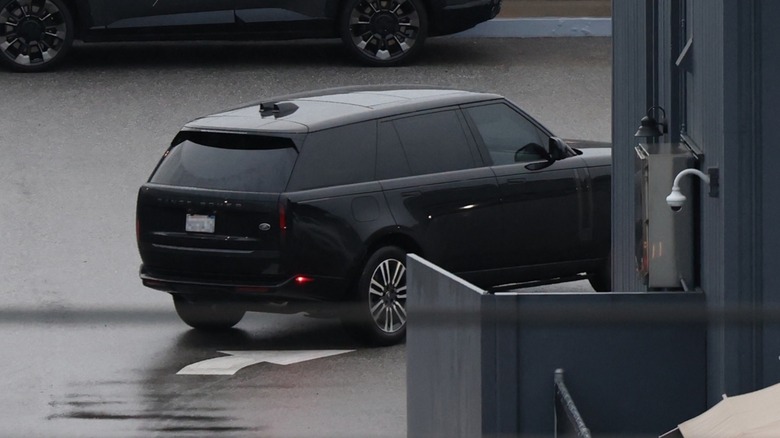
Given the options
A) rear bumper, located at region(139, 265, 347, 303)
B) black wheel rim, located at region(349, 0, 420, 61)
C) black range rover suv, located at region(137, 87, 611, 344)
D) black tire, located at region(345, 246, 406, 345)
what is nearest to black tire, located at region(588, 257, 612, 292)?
black range rover suv, located at region(137, 87, 611, 344)

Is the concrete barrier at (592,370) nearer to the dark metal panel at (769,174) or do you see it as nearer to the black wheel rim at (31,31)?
the dark metal panel at (769,174)

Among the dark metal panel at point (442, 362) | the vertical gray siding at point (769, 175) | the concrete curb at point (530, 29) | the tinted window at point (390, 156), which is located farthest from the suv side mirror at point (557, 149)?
the concrete curb at point (530, 29)

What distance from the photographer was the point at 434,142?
34.6 feet

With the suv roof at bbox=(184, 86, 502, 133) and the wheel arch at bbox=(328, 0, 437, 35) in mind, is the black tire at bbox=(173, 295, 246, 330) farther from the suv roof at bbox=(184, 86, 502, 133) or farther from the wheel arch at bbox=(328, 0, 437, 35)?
the wheel arch at bbox=(328, 0, 437, 35)

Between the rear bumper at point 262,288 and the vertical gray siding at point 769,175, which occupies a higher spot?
the vertical gray siding at point 769,175

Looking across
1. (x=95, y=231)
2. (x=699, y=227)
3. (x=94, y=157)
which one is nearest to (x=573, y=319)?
(x=699, y=227)

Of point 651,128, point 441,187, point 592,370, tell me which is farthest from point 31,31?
point 592,370

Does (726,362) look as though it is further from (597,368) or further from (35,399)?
(35,399)

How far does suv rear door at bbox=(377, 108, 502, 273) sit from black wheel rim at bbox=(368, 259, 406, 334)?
0.29m

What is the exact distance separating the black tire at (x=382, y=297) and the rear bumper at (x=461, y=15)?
6507 millimetres

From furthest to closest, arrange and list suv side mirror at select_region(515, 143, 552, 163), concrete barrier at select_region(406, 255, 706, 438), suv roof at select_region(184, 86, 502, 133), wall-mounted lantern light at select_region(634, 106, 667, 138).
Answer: suv side mirror at select_region(515, 143, 552, 163)
suv roof at select_region(184, 86, 502, 133)
wall-mounted lantern light at select_region(634, 106, 667, 138)
concrete barrier at select_region(406, 255, 706, 438)

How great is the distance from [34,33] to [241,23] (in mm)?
2149

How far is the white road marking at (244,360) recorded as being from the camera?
31.4ft

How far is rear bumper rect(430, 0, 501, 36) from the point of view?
53.7 ft
